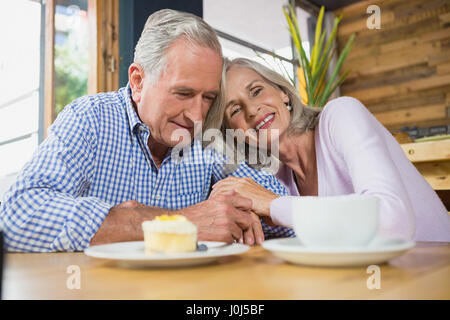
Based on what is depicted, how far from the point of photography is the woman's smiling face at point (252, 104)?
59.3 inches

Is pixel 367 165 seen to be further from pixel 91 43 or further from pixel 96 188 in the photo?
pixel 91 43

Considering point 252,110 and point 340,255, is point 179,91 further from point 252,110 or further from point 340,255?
point 340,255

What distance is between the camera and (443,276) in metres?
0.44

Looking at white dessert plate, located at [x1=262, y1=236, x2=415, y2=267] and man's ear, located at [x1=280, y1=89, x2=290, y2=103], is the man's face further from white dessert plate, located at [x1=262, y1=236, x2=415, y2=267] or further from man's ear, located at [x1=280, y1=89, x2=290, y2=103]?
white dessert plate, located at [x1=262, y1=236, x2=415, y2=267]

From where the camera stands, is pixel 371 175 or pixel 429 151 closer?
pixel 371 175

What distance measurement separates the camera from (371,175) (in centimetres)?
95

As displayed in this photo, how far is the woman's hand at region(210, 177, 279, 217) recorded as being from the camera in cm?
119

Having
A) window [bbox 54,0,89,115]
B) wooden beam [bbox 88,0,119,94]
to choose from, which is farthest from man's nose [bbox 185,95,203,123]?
window [bbox 54,0,89,115]

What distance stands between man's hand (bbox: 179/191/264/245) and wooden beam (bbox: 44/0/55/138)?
196 cm

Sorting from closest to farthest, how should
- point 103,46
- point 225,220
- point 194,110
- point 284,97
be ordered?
point 225,220
point 194,110
point 284,97
point 103,46

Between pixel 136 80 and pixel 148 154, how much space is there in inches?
10.9

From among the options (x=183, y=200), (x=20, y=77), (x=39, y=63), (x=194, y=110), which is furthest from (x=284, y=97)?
(x=20, y=77)
